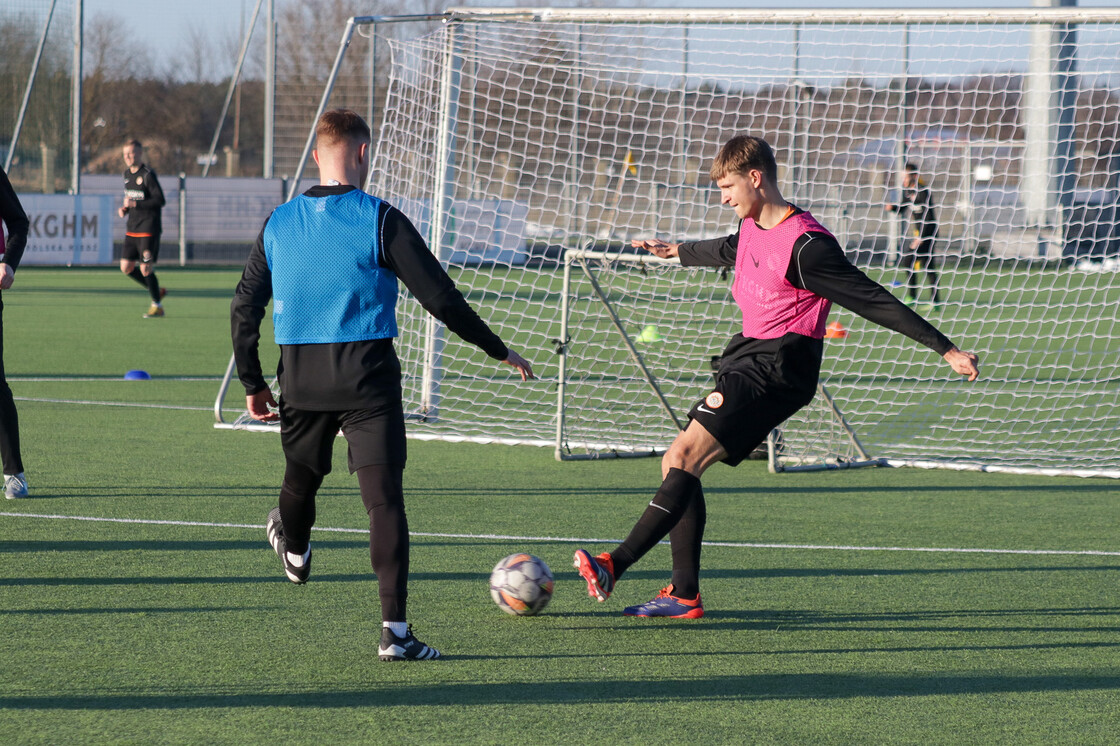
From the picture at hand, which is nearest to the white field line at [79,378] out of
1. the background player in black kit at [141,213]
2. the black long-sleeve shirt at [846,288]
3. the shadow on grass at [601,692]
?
the background player in black kit at [141,213]

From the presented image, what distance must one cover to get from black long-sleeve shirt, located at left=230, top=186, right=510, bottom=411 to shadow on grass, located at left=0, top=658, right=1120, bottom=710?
0.94 m

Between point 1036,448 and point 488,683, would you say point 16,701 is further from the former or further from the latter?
point 1036,448

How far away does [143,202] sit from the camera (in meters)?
17.7

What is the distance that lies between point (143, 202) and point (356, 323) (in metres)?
14.4

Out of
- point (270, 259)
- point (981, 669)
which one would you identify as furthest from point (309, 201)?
point (981, 669)

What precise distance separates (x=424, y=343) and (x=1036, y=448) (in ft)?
16.0

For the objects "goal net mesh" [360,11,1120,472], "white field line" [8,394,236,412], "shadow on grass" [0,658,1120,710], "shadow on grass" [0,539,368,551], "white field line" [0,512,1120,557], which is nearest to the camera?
"shadow on grass" [0,658,1120,710]

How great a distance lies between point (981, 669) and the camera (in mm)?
4438

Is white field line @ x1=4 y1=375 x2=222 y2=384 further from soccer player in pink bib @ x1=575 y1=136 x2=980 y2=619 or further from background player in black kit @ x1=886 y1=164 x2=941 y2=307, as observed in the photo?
soccer player in pink bib @ x1=575 y1=136 x2=980 y2=619

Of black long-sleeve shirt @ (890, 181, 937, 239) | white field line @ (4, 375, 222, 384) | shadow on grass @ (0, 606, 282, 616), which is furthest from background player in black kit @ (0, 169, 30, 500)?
black long-sleeve shirt @ (890, 181, 937, 239)

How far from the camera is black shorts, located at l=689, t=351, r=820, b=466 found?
486 cm

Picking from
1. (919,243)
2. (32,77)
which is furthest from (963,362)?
(32,77)

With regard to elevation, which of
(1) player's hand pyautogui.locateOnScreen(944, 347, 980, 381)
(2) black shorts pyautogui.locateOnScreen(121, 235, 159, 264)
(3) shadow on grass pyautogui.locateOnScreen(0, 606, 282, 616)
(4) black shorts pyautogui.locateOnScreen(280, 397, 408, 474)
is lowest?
(3) shadow on grass pyautogui.locateOnScreen(0, 606, 282, 616)

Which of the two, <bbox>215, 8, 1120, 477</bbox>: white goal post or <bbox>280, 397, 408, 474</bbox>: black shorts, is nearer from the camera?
<bbox>280, 397, 408, 474</bbox>: black shorts
